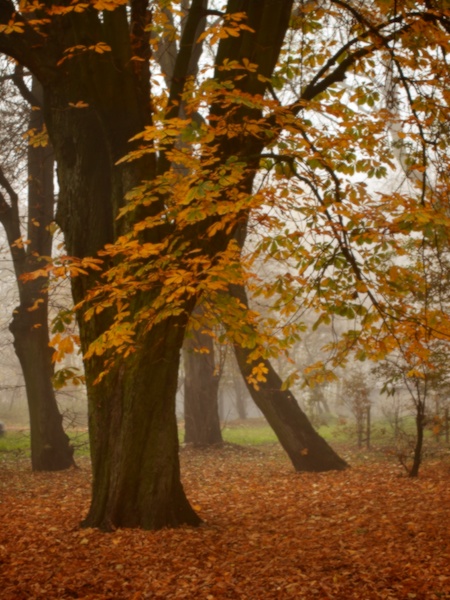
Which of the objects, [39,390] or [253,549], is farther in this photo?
[39,390]

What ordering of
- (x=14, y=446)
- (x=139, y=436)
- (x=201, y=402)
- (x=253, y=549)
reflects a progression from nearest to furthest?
(x=253, y=549), (x=139, y=436), (x=201, y=402), (x=14, y=446)

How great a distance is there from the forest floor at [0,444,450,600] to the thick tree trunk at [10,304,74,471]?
2.65 m

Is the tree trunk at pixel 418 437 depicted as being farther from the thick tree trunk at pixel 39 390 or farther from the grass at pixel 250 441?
the thick tree trunk at pixel 39 390

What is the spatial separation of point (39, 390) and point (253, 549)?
718 centimetres

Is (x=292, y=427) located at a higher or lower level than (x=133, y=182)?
lower

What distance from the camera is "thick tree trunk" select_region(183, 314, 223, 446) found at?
15.1 metres

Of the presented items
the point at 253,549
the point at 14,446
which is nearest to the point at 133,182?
the point at 253,549

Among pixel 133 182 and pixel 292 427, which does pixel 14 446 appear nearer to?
pixel 292 427

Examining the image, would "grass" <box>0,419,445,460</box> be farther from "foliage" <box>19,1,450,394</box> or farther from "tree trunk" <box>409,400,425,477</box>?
"foliage" <box>19,1,450,394</box>

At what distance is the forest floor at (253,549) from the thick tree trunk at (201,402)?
5924 mm

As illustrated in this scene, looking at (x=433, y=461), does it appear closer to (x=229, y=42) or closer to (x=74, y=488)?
(x=74, y=488)

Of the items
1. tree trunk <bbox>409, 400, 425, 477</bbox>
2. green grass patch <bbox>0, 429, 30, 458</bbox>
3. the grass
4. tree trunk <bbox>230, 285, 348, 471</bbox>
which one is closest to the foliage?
tree trunk <bbox>409, 400, 425, 477</bbox>

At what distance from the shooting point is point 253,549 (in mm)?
5648

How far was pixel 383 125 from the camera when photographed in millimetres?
6715
